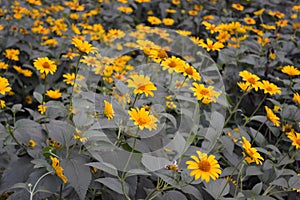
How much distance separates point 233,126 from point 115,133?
0.85m

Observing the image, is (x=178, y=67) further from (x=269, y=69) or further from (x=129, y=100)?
(x=269, y=69)

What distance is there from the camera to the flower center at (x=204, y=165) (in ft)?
3.71

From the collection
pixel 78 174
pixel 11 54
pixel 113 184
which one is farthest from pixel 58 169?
pixel 11 54

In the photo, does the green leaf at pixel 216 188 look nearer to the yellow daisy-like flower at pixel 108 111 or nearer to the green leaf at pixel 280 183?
the green leaf at pixel 280 183

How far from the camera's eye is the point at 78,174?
120 centimetres

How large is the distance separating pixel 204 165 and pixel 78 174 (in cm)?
39

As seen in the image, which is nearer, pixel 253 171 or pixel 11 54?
pixel 253 171

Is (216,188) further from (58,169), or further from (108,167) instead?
(58,169)

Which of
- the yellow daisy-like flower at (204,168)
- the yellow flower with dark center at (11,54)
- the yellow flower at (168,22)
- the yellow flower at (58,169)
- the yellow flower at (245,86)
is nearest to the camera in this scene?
the yellow daisy-like flower at (204,168)

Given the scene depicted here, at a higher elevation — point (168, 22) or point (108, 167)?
point (108, 167)

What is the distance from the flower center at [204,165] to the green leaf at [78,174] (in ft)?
1.14

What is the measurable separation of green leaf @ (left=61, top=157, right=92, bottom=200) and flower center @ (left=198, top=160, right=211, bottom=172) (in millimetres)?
346

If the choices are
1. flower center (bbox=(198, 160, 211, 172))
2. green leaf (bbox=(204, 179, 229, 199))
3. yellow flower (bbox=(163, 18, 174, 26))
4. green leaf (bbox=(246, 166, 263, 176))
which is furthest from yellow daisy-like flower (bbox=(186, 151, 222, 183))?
yellow flower (bbox=(163, 18, 174, 26))

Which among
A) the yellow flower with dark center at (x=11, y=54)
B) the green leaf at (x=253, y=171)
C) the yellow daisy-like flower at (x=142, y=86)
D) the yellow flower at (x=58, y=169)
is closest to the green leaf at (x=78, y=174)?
the yellow flower at (x=58, y=169)
